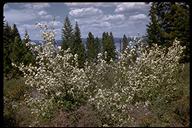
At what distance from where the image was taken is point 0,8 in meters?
9.97

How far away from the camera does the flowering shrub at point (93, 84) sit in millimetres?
13844

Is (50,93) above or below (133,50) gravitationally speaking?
below

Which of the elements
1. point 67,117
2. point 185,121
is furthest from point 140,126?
point 67,117

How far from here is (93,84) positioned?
15250mm

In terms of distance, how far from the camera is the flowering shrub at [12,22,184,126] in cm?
1384

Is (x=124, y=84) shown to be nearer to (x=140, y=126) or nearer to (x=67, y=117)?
(x=67, y=117)

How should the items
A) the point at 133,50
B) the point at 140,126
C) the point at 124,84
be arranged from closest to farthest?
the point at 140,126
the point at 124,84
the point at 133,50

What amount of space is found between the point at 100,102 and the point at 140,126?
286 cm

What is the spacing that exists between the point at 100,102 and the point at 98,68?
8.86 ft

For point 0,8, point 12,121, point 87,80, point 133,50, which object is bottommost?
point 12,121

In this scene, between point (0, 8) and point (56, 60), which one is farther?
point (56, 60)

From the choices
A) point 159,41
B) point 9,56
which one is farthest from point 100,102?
point 9,56

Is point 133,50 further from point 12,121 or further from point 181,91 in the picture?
point 12,121

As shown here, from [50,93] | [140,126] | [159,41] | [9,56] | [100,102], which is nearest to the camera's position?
[140,126]
